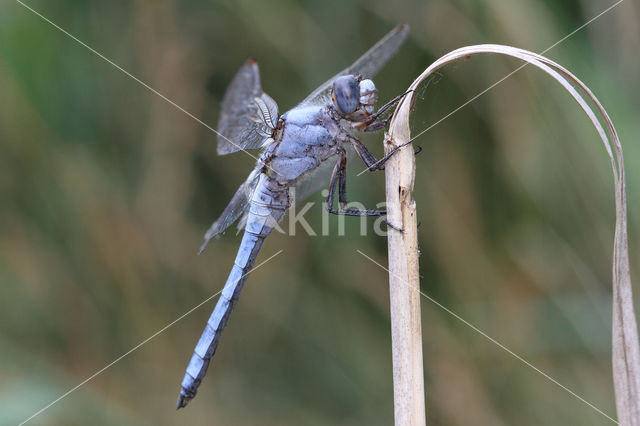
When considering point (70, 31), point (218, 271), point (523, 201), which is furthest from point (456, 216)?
point (70, 31)

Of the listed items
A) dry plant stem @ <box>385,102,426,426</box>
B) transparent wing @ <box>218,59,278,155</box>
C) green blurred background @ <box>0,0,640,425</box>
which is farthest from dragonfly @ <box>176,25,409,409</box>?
dry plant stem @ <box>385,102,426,426</box>

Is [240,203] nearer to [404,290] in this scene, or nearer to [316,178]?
[316,178]

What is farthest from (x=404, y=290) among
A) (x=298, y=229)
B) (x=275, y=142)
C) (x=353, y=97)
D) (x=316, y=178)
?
(x=298, y=229)

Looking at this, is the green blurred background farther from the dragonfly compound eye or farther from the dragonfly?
the dragonfly compound eye

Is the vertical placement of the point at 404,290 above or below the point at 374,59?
below

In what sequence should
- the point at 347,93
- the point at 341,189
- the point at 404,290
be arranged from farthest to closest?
the point at 341,189, the point at 347,93, the point at 404,290
